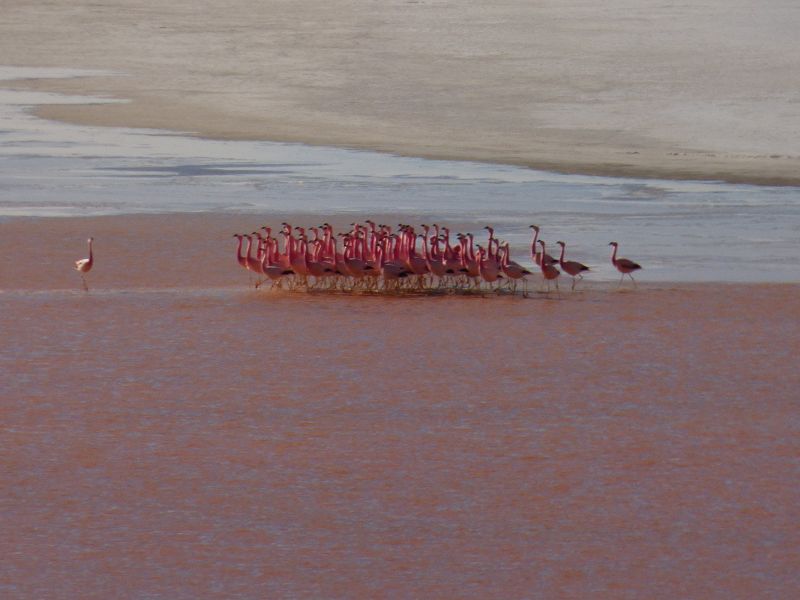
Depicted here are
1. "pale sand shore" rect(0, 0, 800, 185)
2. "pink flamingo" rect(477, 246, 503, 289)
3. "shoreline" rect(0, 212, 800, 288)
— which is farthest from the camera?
"pale sand shore" rect(0, 0, 800, 185)

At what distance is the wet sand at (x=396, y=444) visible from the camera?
24.1ft

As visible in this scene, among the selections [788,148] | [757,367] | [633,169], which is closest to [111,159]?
[633,169]

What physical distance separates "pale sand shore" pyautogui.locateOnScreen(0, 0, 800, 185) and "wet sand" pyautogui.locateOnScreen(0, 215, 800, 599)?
1117 centimetres

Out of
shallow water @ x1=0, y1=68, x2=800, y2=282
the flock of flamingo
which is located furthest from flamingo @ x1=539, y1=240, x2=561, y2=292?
shallow water @ x1=0, y1=68, x2=800, y2=282

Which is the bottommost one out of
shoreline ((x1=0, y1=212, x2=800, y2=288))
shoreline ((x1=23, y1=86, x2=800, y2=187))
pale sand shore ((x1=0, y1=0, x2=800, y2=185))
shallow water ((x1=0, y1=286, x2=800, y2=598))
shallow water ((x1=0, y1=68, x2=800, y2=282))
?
shallow water ((x1=0, y1=286, x2=800, y2=598))

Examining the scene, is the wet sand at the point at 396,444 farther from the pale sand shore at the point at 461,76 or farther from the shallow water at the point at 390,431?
the pale sand shore at the point at 461,76

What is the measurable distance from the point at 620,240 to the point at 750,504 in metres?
9.43

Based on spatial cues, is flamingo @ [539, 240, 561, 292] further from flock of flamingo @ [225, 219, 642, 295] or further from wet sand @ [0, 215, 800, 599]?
wet sand @ [0, 215, 800, 599]

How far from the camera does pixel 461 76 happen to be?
33281 millimetres

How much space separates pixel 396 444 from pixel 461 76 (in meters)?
24.5

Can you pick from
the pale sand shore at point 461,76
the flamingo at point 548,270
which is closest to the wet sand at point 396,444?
the flamingo at point 548,270

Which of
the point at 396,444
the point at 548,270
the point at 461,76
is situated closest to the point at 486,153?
the point at 461,76

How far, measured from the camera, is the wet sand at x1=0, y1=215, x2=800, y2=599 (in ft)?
24.1

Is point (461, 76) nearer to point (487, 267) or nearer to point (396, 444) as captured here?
point (487, 267)
